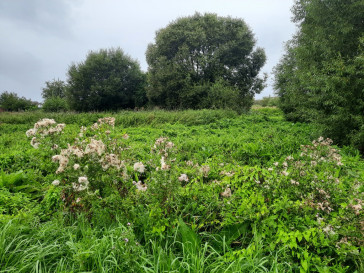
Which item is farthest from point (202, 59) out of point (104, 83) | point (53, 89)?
point (53, 89)

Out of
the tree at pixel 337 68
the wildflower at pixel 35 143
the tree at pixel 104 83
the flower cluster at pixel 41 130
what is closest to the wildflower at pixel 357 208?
the flower cluster at pixel 41 130

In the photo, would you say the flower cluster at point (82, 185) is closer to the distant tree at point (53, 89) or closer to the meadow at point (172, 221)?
the meadow at point (172, 221)

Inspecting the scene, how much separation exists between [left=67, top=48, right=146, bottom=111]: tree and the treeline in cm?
10

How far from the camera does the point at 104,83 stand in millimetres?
23562

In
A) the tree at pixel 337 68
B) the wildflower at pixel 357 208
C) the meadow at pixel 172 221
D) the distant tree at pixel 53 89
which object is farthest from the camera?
the distant tree at pixel 53 89

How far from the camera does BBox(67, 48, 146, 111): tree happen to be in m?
23.5

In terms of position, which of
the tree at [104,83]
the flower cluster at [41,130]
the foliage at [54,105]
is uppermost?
the tree at [104,83]

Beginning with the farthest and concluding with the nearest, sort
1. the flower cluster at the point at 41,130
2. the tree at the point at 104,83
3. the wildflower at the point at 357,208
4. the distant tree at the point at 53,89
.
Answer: the distant tree at the point at 53,89 → the tree at the point at 104,83 → the flower cluster at the point at 41,130 → the wildflower at the point at 357,208

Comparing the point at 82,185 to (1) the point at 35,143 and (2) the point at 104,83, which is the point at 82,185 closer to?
(1) the point at 35,143

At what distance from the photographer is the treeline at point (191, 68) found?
20641mm

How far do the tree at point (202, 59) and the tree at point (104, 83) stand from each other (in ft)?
12.2

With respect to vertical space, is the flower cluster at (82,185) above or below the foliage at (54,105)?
below

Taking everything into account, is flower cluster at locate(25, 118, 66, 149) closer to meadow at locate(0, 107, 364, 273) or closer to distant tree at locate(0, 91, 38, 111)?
A: meadow at locate(0, 107, 364, 273)

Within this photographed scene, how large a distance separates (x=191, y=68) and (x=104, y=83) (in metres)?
9.12
